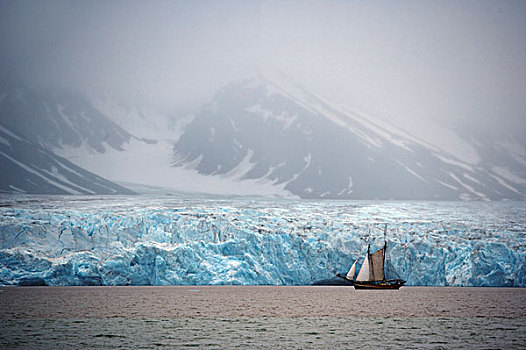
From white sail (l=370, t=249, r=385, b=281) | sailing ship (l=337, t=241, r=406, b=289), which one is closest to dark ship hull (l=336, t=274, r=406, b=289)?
sailing ship (l=337, t=241, r=406, b=289)

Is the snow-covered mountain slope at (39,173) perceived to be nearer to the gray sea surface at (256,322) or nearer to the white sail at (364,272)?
the gray sea surface at (256,322)

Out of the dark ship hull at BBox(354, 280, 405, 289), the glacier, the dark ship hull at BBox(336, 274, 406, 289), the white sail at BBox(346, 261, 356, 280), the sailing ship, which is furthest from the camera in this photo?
the dark ship hull at BBox(354, 280, 405, 289)

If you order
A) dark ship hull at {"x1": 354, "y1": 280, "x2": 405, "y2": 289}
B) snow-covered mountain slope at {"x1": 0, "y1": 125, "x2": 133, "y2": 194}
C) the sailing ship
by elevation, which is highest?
snow-covered mountain slope at {"x1": 0, "y1": 125, "x2": 133, "y2": 194}

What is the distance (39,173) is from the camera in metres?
63.6

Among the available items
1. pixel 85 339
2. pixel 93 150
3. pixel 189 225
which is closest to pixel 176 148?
pixel 93 150

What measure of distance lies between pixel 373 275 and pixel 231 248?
26.9ft

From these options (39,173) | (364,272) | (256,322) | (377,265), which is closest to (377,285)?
(364,272)

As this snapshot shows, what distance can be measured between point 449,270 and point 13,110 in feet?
180

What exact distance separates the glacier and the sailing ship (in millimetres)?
507

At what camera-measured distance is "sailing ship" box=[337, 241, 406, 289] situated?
110ft

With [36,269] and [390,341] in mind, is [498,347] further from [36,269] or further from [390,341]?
[36,269]

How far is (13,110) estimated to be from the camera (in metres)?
70.7

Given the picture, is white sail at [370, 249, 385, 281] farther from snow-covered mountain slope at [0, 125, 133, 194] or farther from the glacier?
snow-covered mountain slope at [0, 125, 133, 194]

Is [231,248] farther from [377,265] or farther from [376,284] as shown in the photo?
[376,284]
